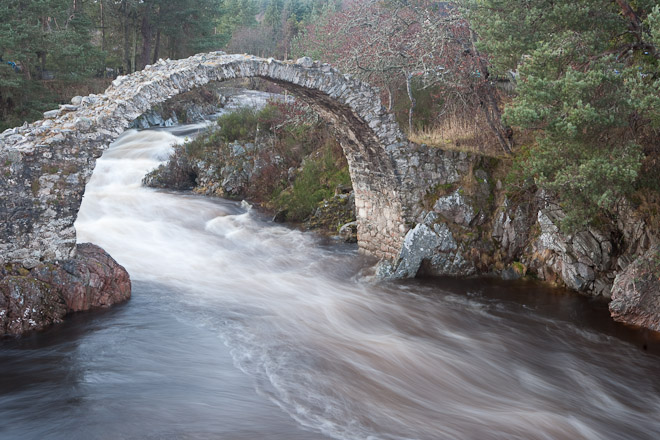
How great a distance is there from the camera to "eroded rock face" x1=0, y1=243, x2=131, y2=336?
272 inches

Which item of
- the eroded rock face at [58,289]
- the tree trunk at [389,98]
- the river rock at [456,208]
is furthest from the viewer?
the tree trunk at [389,98]

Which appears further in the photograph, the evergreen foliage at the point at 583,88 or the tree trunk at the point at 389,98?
the tree trunk at the point at 389,98

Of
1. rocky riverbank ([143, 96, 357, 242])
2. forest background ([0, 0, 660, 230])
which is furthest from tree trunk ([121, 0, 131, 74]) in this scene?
rocky riverbank ([143, 96, 357, 242])

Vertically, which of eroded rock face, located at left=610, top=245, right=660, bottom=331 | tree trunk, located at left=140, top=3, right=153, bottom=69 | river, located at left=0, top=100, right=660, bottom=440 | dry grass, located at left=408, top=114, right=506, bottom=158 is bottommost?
river, located at left=0, top=100, right=660, bottom=440

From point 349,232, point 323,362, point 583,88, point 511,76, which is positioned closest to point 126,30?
point 349,232

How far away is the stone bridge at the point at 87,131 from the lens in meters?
6.93

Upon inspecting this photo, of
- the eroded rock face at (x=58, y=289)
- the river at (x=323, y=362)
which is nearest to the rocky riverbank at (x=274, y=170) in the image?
the river at (x=323, y=362)

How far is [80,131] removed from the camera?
716 cm

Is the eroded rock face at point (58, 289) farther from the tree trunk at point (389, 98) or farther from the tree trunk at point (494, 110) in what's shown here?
the tree trunk at point (494, 110)

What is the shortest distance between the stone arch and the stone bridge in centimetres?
1

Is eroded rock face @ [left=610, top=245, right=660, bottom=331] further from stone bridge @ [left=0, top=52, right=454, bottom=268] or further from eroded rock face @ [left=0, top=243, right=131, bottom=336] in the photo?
eroded rock face @ [left=0, top=243, right=131, bottom=336]

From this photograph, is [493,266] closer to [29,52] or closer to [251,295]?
[251,295]

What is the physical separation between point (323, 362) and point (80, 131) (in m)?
4.53

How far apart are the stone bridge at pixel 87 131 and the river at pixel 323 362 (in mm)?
1350
